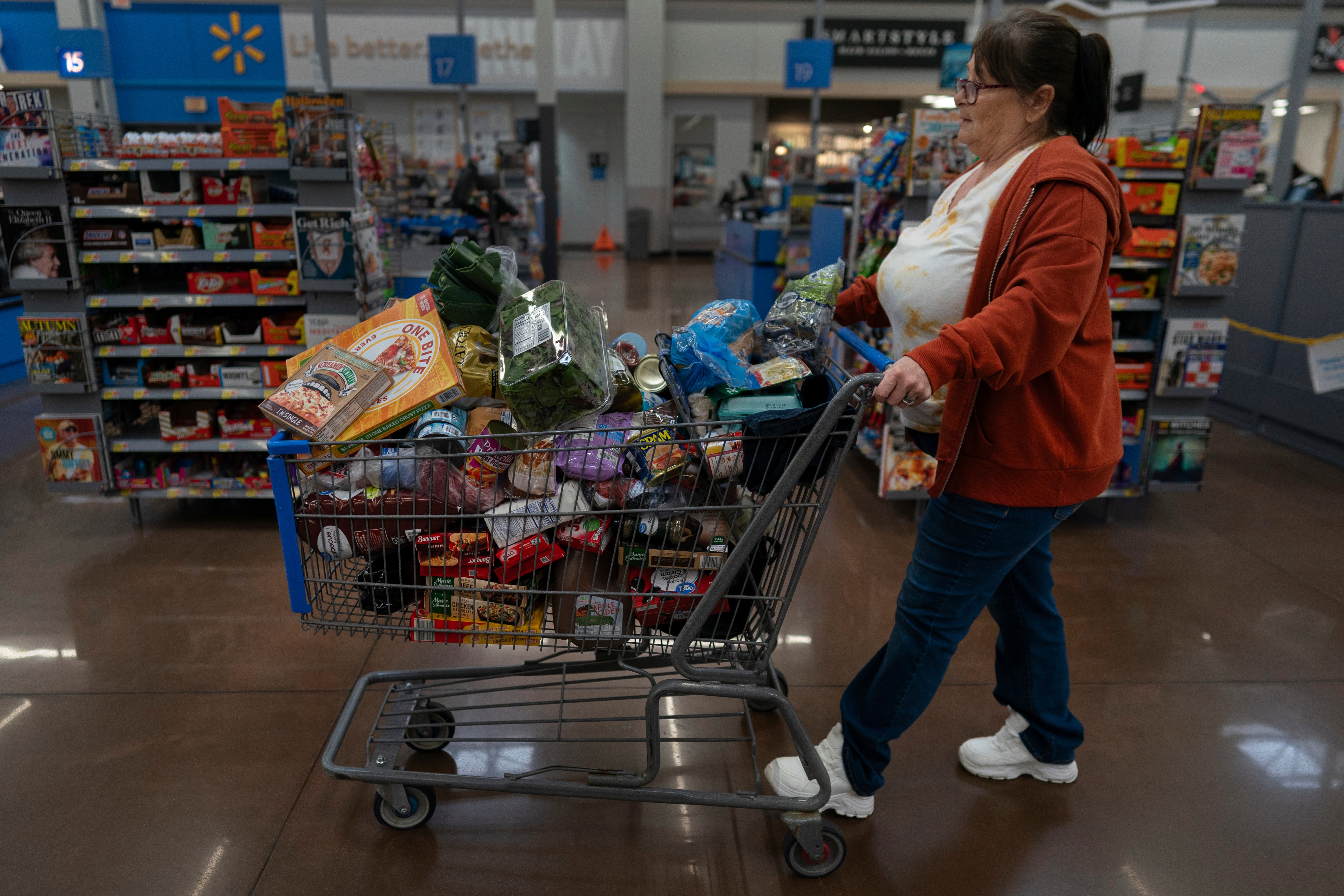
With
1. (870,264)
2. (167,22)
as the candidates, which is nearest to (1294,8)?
(870,264)

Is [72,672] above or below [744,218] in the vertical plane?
below

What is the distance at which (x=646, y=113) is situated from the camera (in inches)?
623

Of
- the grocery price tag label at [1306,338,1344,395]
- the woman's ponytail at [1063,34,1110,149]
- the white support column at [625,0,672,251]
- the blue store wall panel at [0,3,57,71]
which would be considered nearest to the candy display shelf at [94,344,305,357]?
the woman's ponytail at [1063,34,1110,149]

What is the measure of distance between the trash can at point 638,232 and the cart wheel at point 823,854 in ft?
49.7

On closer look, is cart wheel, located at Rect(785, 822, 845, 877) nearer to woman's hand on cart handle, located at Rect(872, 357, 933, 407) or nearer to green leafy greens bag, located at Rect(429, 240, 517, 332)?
woman's hand on cart handle, located at Rect(872, 357, 933, 407)

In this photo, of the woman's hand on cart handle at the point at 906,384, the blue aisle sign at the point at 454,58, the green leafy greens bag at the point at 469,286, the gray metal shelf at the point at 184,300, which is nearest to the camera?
the woman's hand on cart handle at the point at 906,384

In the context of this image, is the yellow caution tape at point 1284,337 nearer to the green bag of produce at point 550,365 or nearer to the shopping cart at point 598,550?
the shopping cart at point 598,550

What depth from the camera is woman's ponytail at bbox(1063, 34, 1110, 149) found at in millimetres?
1659

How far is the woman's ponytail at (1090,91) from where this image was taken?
166 centimetres

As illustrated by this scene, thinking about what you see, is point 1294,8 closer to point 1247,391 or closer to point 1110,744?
point 1247,391

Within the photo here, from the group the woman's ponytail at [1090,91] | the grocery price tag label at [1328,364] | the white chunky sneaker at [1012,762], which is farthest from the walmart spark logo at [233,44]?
the grocery price tag label at [1328,364]

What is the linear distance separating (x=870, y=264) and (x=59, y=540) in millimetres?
3864

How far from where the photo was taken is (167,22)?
767 cm

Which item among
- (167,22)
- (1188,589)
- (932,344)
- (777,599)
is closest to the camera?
(932,344)
